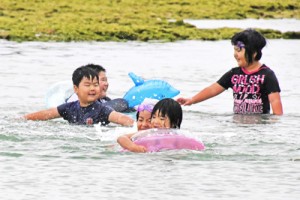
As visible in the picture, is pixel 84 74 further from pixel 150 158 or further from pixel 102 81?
pixel 150 158

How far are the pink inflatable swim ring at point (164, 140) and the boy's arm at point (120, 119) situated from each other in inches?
49.6

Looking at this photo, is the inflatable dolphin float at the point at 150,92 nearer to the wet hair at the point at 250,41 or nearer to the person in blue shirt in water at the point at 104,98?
the person in blue shirt in water at the point at 104,98

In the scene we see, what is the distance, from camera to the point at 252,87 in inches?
493

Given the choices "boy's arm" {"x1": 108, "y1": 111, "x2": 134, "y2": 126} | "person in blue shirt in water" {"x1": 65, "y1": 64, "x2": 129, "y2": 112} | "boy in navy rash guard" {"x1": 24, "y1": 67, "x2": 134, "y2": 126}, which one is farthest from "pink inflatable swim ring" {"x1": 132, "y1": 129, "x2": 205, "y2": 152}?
"person in blue shirt in water" {"x1": 65, "y1": 64, "x2": 129, "y2": 112}

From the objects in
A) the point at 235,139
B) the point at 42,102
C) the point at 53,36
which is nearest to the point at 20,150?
the point at 235,139

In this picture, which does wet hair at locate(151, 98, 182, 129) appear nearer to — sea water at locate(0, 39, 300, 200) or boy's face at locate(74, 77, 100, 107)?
sea water at locate(0, 39, 300, 200)

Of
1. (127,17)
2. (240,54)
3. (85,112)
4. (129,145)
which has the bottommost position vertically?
(129,145)

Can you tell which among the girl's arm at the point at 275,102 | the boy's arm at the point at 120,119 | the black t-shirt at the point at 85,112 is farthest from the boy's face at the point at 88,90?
the girl's arm at the point at 275,102

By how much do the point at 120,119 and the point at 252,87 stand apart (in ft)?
5.95

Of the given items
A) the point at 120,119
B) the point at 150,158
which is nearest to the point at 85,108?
the point at 120,119

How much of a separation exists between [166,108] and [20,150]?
147 centimetres

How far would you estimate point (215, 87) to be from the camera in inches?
509

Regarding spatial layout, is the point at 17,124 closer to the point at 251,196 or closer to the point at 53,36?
the point at 251,196

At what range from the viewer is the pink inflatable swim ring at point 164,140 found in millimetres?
9906
